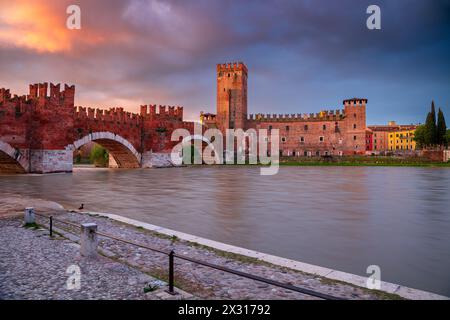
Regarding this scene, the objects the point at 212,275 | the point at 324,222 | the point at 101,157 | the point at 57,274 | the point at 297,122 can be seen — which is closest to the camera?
the point at 57,274

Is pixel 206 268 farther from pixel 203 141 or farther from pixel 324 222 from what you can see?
pixel 203 141

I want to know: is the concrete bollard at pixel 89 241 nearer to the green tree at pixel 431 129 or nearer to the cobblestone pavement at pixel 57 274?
the cobblestone pavement at pixel 57 274

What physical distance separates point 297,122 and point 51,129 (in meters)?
48.6

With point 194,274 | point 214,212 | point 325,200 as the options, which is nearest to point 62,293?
point 194,274

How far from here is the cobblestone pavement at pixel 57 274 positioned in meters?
4.02

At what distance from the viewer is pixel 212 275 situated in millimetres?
4867

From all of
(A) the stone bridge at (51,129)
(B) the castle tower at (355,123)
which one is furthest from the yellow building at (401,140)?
(A) the stone bridge at (51,129)

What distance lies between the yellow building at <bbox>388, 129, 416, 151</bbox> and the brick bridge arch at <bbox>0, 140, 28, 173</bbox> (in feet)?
315

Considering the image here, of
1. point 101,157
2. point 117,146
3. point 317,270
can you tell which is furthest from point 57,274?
point 101,157

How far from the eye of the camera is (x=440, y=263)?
5.74 m

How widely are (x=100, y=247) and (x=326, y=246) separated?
4.36 meters

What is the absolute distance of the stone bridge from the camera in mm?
24391

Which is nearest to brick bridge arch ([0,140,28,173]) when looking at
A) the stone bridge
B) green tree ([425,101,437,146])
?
the stone bridge
